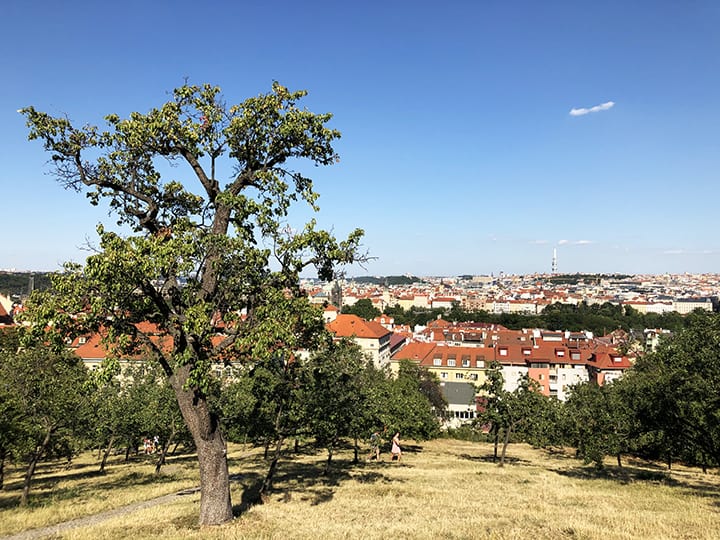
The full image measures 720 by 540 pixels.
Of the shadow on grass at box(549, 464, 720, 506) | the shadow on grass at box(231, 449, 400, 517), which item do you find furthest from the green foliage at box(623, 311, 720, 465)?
the shadow on grass at box(231, 449, 400, 517)

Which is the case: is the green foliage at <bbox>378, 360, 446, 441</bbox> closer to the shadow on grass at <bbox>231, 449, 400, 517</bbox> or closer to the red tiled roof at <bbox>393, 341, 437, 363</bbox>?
the shadow on grass at <bbox>231, 449, 400, 517</bbox>

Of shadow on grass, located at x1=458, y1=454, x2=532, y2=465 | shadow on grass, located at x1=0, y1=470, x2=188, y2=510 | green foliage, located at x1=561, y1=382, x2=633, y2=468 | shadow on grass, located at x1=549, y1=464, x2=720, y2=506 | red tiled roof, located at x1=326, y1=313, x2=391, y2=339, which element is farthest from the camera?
red tiled roof, located at x1=326, y1=313, x2=391, y2=339

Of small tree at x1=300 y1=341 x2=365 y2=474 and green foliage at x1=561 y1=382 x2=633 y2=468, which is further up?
small tree at x1=300 y1=341 x2=365 y2=474

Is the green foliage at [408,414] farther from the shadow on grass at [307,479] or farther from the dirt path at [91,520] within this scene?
the dirt path at [91,520]

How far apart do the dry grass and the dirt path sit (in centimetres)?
65

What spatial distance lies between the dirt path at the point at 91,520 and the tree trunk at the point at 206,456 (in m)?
4.62

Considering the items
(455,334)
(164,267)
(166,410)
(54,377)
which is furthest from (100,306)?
(455,334)

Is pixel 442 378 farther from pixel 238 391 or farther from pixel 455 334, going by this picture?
pixel 238 391

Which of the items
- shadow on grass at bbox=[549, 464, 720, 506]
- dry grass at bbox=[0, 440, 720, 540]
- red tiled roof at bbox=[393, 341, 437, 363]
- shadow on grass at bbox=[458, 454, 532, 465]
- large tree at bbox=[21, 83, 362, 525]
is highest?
large tree at bbox=[21, 83, 362, 525]

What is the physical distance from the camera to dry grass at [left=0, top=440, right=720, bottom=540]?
1402 cm

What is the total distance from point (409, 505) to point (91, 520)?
10819 millimetres

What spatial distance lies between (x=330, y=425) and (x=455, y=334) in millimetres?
106806

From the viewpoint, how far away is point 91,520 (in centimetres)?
1645

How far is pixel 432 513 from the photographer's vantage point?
1644 centimetres
